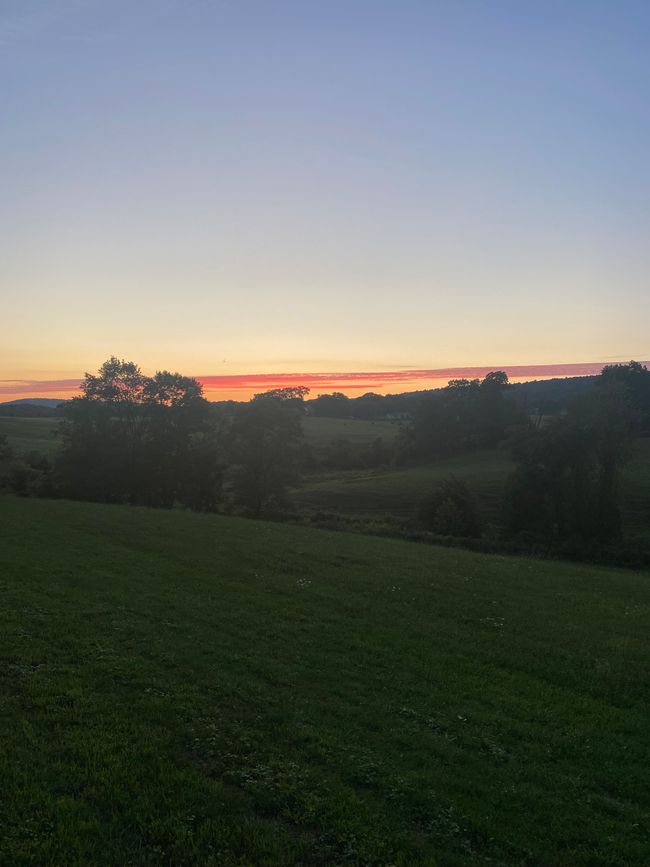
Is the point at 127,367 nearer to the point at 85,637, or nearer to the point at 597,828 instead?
the point at 85,637

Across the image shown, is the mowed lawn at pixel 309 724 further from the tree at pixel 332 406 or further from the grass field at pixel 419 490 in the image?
the tree at pixel 332 406

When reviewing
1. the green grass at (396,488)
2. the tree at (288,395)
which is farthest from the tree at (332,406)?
the tree at (288,395)

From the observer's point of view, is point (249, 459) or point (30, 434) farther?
point (30, 434)

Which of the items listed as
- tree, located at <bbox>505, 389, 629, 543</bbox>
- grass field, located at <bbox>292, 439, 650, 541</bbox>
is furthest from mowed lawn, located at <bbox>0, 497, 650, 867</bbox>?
grass field, located at <bbox>292, 439, 650, 541</bbox>

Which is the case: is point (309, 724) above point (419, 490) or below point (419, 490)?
above

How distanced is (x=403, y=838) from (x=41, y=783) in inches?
165

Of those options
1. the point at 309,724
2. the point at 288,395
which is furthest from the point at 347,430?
the point at 309,724

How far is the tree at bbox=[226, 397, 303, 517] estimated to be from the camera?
54562 mm

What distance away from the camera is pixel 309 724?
9.56 meters

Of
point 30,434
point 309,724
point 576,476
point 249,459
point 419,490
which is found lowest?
point 419,490

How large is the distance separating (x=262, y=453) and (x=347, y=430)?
92.2 m

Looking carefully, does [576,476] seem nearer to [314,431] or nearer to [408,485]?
[408,485]

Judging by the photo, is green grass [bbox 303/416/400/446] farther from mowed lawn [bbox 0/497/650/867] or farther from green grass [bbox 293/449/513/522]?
mowed lawn [bbox 0/497/650/867]

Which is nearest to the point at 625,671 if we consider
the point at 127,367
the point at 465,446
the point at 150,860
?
the point at 150,860
